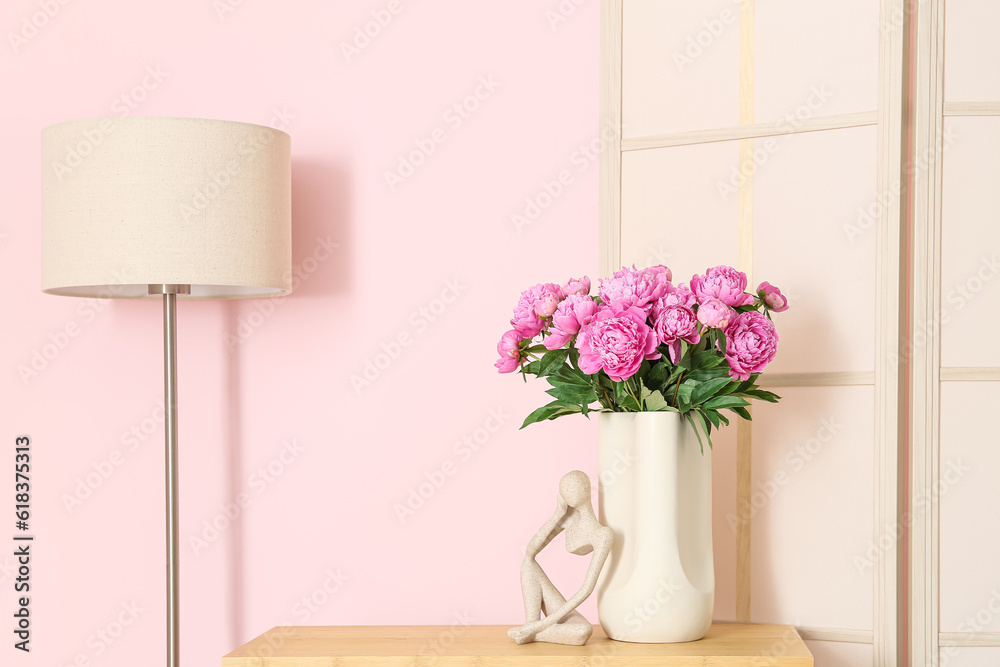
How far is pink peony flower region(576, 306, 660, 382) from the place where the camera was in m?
1.53

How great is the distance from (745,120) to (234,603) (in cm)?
153

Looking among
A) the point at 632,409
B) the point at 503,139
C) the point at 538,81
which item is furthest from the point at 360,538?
the point at 538,81

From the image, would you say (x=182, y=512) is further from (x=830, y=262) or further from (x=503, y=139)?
(x=830, y=262)

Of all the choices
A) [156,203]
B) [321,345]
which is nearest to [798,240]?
[321,345]

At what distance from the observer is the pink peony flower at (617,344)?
1.53m

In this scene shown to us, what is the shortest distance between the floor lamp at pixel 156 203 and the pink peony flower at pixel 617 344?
2.22 feet

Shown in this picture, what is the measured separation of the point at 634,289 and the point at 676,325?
0.09 meters

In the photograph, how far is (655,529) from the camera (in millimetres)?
1618

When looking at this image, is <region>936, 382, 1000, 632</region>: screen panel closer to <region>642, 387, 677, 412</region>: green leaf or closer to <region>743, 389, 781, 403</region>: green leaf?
<region>743, 389, 781, 403</region>: green leaf

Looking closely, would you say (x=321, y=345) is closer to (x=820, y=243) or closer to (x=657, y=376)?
(x=657, y=376)

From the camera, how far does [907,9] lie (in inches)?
70.9

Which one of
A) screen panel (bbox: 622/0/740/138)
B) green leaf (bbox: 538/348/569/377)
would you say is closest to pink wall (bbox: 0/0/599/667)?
screen panel (bbox: 622/0/740/138)

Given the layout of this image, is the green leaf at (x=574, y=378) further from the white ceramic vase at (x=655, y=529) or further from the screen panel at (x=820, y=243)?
the screen panel at (x=820, y=243)

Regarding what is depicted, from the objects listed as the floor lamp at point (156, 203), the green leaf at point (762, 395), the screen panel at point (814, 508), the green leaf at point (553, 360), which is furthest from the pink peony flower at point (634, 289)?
the floor lamp at point (156, 203)
